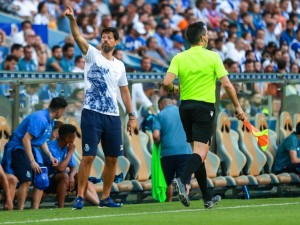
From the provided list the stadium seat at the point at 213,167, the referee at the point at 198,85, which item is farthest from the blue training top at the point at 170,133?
the referee at the point at 198,85

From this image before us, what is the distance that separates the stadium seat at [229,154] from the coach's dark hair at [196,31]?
5130 mm

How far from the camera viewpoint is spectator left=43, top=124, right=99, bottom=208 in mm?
16172

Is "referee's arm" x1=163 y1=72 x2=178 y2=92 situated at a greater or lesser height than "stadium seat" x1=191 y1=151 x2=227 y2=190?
greater

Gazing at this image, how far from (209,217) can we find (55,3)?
1365 cm

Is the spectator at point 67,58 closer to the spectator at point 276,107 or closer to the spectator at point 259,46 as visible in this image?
the spectator at point 276,107

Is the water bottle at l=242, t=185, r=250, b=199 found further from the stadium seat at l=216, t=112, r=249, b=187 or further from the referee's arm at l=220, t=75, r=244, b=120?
the referee's arm at l=220, t=75, r=244, b=120

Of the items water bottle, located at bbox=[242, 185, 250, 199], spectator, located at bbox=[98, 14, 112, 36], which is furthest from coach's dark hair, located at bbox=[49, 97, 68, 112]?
spectator, located at bbox=[98, 14, 112, 36]

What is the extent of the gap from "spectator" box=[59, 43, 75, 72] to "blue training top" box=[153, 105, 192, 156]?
480cm

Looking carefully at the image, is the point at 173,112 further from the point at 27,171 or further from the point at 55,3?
the point at 55,3

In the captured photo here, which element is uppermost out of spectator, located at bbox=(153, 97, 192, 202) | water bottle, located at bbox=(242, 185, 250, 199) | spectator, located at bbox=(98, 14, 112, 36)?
spectator, located at bbox=(98, 14, 112, 36)

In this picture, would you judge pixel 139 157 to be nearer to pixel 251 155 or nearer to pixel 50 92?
pixel 50 92

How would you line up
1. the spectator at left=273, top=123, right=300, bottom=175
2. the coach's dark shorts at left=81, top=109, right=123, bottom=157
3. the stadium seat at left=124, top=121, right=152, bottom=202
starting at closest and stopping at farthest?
1. the coach's dark shorts at left=81, top=109, right=123, bottom=157
2. the stadium seat at left=124, top=121, right=152, bottom=202
3. the spectator at left=273, top=123, right=300, bottom=175

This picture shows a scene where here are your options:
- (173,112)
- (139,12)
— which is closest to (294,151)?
(173,112)

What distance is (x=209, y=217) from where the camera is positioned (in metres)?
12.6
